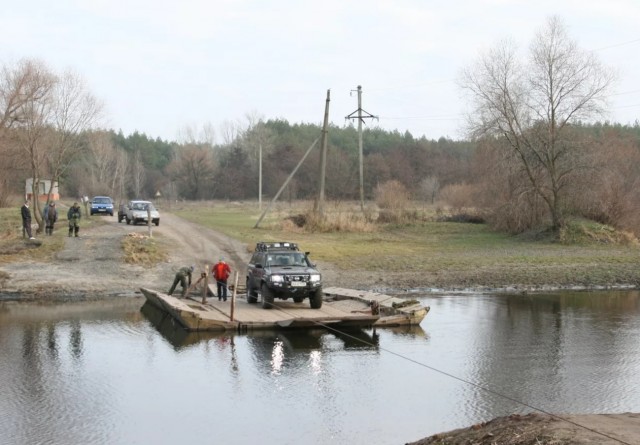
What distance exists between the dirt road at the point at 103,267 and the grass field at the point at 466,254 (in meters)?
3.18

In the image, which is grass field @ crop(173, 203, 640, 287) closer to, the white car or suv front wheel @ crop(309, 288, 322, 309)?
the white car

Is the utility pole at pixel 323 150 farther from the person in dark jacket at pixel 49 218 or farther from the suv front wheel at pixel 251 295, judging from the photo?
the suv front wheel at pixel 251 295

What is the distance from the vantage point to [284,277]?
22.7 metres

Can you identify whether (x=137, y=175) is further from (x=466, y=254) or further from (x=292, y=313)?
(x=292, y=313)

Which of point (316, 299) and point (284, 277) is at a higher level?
point (284, 277)

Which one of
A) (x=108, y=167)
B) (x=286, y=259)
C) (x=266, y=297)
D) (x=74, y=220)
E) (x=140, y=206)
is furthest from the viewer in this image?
(x=108, y=167)

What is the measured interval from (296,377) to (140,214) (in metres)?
35.4

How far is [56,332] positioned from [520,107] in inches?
1436

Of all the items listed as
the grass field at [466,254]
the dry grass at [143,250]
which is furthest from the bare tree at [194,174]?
the dry grass at [143,250]

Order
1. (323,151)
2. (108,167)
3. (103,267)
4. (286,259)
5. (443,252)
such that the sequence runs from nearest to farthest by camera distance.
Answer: (286,259) < (103,267) < (443,252) < (323,151) < (108,167)

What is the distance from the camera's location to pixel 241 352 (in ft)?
60.2

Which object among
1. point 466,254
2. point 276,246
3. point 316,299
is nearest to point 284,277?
point 316,299

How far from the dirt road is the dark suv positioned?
806 cm

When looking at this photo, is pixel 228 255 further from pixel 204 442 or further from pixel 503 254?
pixel 204 442
